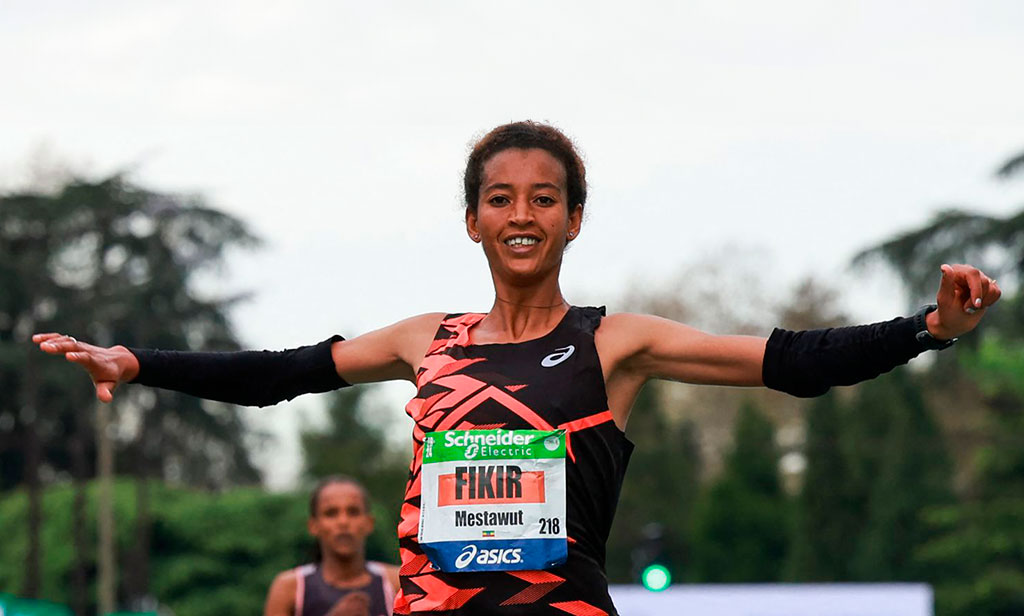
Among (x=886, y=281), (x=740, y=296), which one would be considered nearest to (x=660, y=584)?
(x=886, y=281)

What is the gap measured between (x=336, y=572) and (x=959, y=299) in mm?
5481

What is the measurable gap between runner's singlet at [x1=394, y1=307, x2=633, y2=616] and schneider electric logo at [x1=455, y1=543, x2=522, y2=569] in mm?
28

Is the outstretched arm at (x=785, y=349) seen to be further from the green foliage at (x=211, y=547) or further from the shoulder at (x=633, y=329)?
the green foliage at (x=211, y=547)

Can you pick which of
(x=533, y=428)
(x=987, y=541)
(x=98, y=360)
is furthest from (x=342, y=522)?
(x=987, y=541)

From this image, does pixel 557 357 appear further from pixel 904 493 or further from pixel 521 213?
pixel 904 493

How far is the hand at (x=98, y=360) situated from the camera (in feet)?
13.7

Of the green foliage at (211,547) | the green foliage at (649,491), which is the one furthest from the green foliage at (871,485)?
the green foliage at (211,547)

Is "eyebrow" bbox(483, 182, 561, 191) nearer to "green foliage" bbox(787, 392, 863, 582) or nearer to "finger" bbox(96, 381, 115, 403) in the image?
"finger" bbox(96, 381, 115, 403)

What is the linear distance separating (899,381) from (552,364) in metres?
31.7

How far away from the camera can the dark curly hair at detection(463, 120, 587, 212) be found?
166 inches

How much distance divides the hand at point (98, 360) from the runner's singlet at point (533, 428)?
2.52 ft

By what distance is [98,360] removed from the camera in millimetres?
4242

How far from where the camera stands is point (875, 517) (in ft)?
112

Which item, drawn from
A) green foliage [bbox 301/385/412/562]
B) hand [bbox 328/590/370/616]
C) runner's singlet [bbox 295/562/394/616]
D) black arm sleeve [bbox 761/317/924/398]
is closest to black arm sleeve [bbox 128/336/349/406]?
black arm sleeve [bbox 761/317/924/398]
